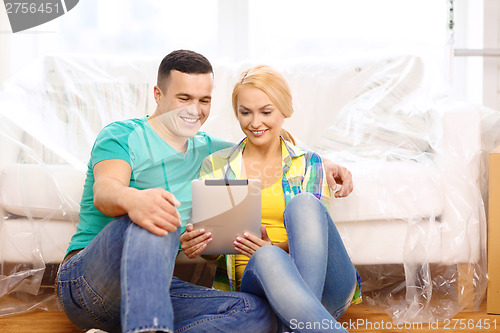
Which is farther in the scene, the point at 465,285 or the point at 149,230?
the point at 465,285

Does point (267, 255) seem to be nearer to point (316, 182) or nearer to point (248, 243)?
point (248, 243)

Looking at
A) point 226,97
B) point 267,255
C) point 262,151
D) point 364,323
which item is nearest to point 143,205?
point 267,255

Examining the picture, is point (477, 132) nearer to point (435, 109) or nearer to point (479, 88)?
point (435, 109)

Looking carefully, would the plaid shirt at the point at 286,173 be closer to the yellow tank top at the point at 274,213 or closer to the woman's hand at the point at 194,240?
the yellow tank top at the point at 274,213

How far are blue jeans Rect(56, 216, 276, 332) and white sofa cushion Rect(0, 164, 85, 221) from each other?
527mm

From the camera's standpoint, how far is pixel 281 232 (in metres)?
1.28

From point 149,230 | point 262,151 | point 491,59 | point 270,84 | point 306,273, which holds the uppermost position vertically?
point 491,59

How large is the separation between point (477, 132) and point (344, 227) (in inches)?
18.9

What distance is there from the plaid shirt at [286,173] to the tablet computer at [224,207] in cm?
13

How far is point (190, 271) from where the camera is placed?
144cm

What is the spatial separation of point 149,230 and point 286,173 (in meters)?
0.48

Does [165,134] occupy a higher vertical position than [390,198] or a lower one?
higher

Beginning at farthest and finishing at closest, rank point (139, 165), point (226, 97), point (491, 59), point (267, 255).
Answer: point (491, 59) → point (226, 97) → point (139, 165) → point (267, 255)

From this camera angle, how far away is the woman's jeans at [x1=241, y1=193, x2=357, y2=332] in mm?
973
